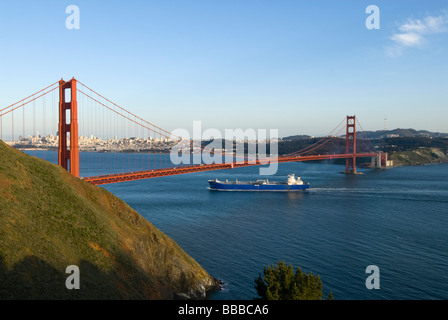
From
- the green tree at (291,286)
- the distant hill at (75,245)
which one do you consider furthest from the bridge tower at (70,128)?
the green tree at (291,286)

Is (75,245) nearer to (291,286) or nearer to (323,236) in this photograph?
(291,286)

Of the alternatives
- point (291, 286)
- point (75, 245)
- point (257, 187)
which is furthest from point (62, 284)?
point (257, 187)

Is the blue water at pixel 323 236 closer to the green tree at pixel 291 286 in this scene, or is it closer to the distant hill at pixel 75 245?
the distant hill at pixel 75 245

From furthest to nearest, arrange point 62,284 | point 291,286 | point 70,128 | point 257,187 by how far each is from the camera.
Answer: point 257,187, point 70,128, point 291,286, point 62,284

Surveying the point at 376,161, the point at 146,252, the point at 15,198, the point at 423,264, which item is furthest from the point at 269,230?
the point at 376,161

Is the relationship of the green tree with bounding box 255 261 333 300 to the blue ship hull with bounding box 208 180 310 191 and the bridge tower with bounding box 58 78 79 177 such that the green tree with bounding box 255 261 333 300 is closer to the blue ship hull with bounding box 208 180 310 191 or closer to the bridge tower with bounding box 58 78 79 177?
the bridge tower with bounding box 58 78 79 177

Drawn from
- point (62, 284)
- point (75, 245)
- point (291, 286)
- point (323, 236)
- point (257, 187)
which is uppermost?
point (75, 245)

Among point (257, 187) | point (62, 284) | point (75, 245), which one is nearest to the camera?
point (62, 284)

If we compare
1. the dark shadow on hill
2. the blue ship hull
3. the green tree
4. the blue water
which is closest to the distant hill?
the dark shadow on hill
